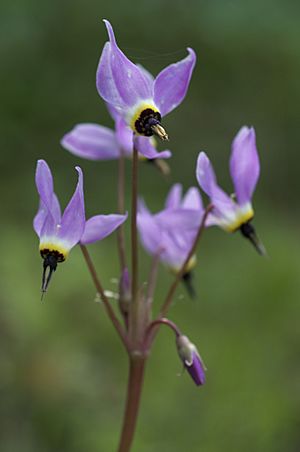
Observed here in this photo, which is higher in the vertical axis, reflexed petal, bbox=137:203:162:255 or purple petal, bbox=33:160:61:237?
purple petal, bbox=33:160:61:237

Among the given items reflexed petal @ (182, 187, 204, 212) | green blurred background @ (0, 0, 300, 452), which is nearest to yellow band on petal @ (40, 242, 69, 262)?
reflexed petal @ (182, 187, 204, 212)

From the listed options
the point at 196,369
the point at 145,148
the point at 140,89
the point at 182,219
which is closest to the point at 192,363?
the point at 196,369

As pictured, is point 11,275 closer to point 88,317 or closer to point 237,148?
point 88,317

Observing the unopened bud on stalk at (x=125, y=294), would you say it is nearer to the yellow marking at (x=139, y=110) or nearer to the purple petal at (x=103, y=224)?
the purple petal at (x=103, y=224)

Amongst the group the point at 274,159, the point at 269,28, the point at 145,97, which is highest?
the point at 145,97

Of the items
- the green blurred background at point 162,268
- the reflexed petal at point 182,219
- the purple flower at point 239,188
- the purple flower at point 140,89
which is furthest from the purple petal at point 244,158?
the green blurred background at point 162,268

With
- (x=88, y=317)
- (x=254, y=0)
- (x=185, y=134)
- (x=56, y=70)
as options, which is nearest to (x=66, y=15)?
(x=56, y=70)

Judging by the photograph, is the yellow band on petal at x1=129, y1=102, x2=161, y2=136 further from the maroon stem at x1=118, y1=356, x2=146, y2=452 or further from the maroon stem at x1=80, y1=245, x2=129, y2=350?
the maroon stem at x1=118, y1=356, x2=146, y2=452
